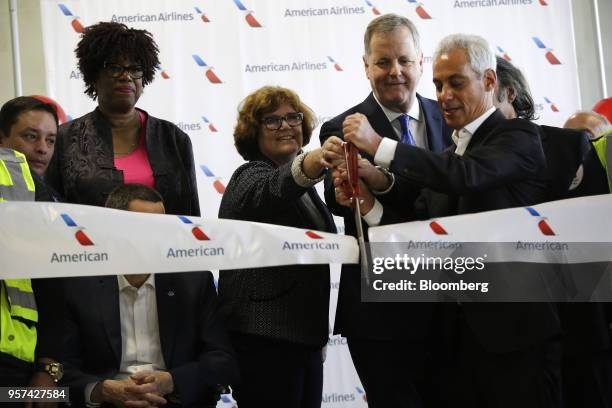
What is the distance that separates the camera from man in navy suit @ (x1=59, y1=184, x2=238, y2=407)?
3.75 metres

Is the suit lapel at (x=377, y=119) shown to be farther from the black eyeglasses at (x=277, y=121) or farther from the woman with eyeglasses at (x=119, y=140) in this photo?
the woman with eyeglasses at (x=119, y=140)

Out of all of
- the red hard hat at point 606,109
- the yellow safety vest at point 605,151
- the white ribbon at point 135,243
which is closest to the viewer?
the white ribbon at point 135,243

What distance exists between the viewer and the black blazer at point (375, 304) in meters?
3.71

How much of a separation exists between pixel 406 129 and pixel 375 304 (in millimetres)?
908

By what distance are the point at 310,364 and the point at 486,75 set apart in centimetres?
154

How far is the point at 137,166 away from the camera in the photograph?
4594 mm

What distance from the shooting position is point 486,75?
12.2 feet

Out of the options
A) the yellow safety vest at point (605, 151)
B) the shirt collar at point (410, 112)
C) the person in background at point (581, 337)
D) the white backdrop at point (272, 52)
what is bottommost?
the person in background at point (581, 337)

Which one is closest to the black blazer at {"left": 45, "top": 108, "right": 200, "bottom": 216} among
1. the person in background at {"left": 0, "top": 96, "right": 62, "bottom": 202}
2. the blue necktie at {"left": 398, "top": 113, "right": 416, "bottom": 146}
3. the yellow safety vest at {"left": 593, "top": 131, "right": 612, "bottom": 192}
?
the person in background at {"left": 0, "top": 96, "right": 62, "bottom": 202}

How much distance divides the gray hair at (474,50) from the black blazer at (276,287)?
89 cm

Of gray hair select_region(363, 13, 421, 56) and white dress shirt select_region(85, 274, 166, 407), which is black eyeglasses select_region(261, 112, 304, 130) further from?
white dress shirt select_region(85, 274, 166, 407)

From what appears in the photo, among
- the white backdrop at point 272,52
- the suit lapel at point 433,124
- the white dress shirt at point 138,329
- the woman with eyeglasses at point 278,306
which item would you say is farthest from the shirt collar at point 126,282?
the white backdrop at point 272,52

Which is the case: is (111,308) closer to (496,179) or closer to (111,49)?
(111,49)

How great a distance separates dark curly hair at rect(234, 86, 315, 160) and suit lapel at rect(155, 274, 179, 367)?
0.80 metres
